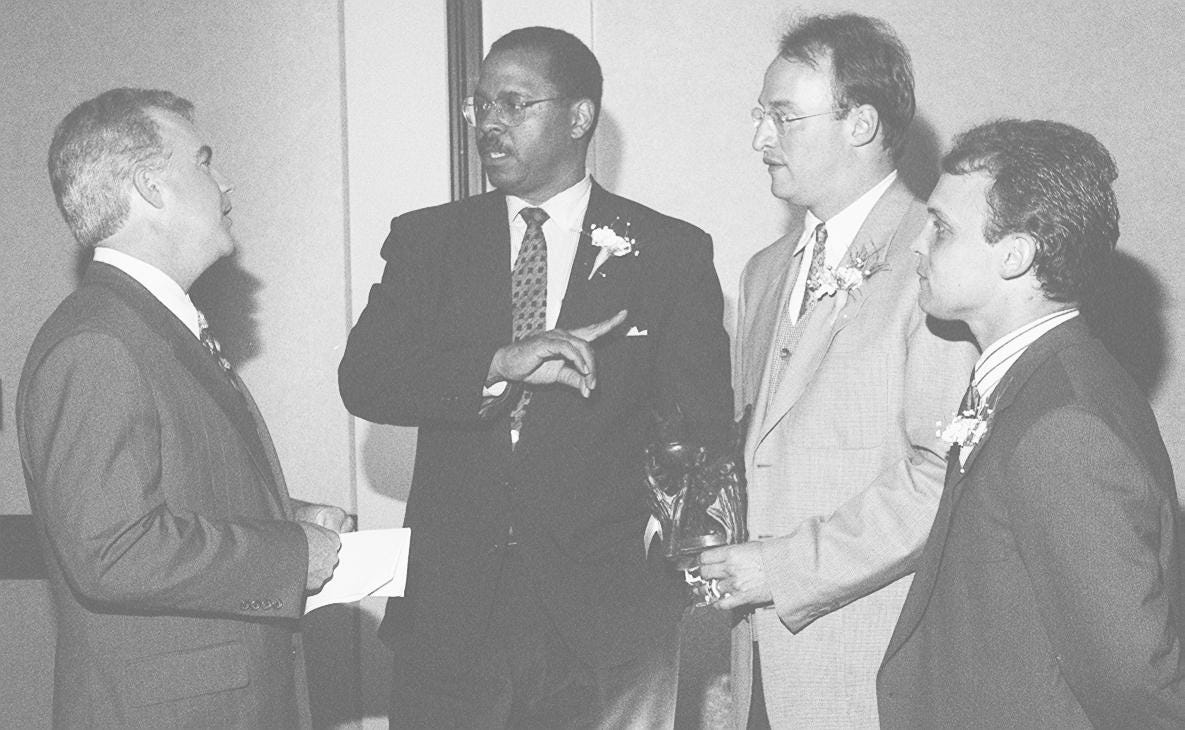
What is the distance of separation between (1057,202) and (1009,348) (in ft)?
0.83

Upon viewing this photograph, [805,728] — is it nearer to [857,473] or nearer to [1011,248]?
[857,473]

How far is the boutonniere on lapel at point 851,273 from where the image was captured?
2.69 meters

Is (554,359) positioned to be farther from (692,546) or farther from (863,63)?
(863,63)

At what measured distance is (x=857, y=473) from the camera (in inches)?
104

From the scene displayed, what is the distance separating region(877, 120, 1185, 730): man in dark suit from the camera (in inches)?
76.3

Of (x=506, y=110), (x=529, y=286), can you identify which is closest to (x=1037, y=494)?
(x=529, y=286)

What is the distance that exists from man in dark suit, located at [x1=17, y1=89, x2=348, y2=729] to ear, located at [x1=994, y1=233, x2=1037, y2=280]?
1279 millimetres

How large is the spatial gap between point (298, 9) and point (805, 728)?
9.00ft

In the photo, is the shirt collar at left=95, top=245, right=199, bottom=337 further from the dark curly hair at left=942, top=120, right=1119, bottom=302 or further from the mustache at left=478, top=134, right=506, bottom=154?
the dark curly hair at left=942, top=120, right=1119, bottom=302

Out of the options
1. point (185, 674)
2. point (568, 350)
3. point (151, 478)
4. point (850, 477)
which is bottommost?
point (185, 674)

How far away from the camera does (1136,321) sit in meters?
4.01

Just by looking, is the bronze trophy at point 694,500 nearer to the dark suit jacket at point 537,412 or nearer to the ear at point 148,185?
the dark suit jacket at point 537,412

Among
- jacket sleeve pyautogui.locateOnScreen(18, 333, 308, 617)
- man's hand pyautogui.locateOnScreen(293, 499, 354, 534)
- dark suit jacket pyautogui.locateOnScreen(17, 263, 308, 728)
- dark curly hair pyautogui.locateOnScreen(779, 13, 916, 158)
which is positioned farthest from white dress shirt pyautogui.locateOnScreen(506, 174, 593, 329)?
jacket sleeve pyautogui.locateOnScreen(18, 333, 308, 617)

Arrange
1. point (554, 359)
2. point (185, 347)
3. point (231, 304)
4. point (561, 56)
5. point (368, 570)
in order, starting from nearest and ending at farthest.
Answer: point (185, 347), point (368, 570), point (554, 359), point (561, 56), point (231, 304)
